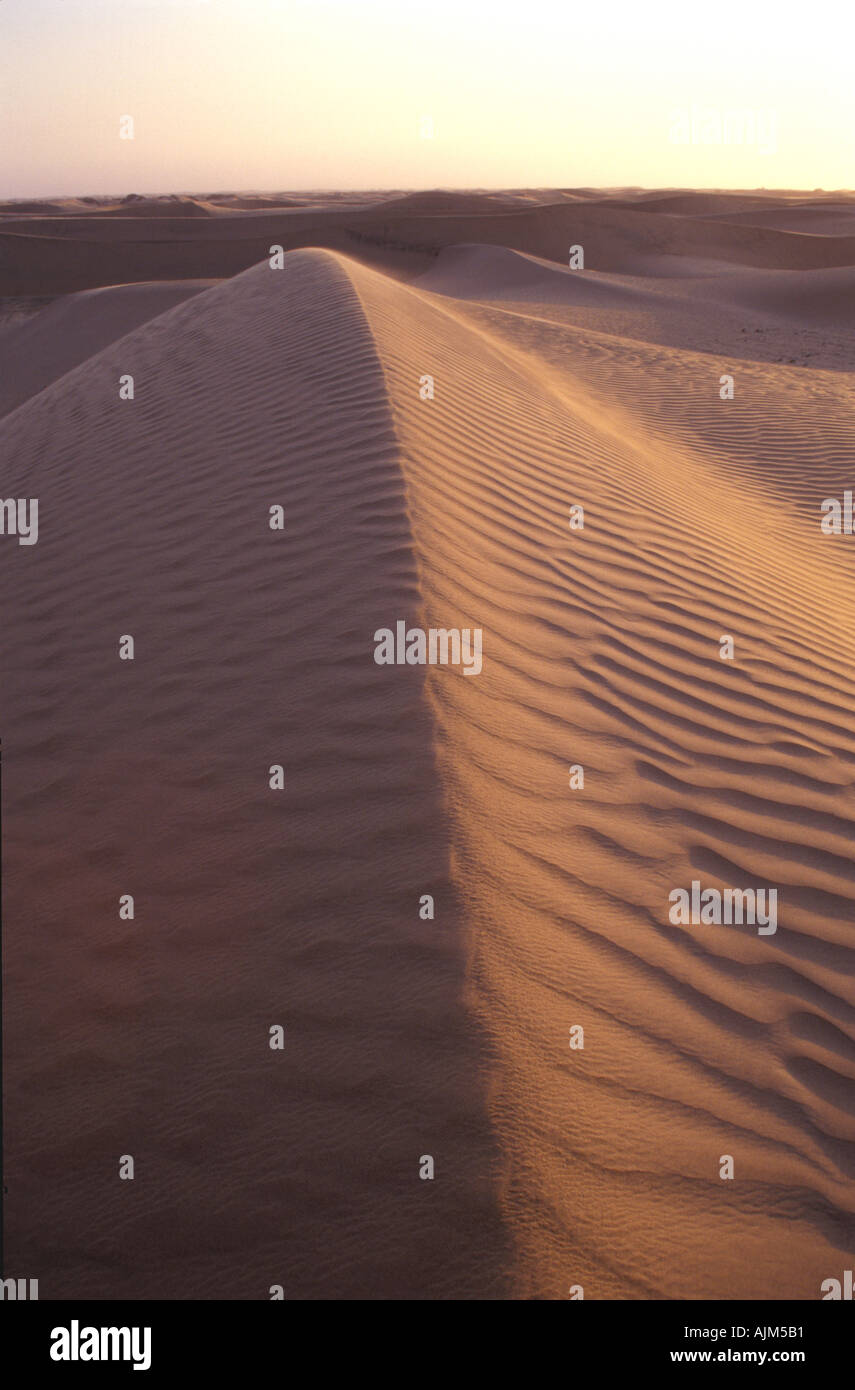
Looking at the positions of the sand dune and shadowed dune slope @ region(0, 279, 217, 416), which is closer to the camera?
shadowed dune slope @ region(0, 279, 217, 416)

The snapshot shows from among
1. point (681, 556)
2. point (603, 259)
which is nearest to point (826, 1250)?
point (681, 556)

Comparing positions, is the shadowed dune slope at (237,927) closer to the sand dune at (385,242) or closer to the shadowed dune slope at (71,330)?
the shadowed dune slope at (71,330)

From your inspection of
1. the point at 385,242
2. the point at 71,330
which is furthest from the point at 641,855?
the point at 385,242

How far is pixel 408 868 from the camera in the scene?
2.74 metres

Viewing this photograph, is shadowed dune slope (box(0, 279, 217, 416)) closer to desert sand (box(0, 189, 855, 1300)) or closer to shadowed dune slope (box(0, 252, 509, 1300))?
desert sand (box(0, 189, 855, 1300))

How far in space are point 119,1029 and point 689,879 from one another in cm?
175

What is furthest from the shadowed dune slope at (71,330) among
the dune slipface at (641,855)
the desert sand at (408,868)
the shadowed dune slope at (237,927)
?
the shadowed dune slope at (237,927)

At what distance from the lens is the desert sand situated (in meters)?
2.16

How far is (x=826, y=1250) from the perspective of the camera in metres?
2.22

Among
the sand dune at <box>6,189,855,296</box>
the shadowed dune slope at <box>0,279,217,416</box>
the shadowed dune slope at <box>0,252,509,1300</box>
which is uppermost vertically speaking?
the sand dune at <box>6,189,855,296</box>

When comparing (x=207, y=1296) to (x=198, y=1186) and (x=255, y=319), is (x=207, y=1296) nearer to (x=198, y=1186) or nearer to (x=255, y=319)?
(x=198, y=1186)

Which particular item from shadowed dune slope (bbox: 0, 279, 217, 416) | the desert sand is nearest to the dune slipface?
the desert sand

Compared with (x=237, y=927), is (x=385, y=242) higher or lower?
higher

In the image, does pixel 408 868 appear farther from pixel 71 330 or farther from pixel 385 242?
pixel 385 242
